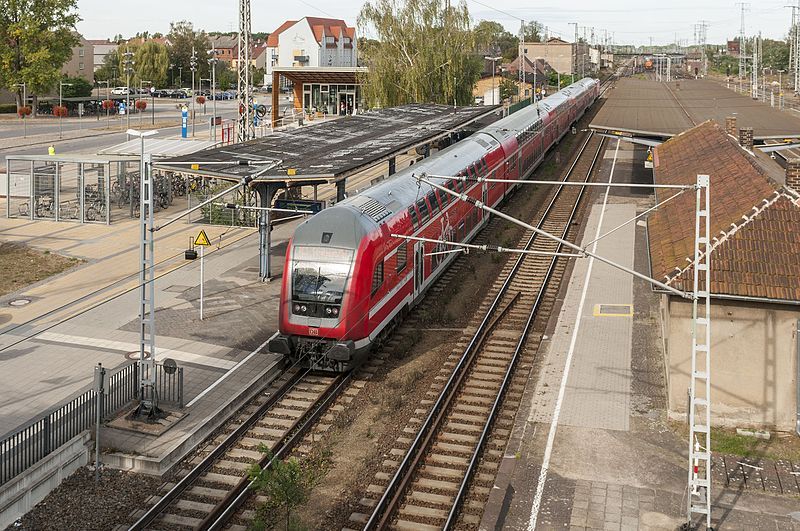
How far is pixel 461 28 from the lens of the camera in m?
63.8

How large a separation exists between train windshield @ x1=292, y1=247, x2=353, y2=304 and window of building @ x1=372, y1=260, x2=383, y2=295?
0.96m

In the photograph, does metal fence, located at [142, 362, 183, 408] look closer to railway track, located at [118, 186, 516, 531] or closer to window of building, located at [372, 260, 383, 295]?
railway track, located at [118, 186, 516, 531]

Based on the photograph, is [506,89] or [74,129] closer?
[74,129]

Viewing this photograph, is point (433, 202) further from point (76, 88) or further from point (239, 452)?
point (76, 88)

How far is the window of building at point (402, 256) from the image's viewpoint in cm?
2211

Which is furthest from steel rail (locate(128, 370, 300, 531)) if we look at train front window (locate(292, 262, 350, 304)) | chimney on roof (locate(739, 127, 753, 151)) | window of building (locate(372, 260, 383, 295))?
chimney on roof (locate(739, 127, 753, 151))

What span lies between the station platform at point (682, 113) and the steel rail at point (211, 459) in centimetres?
2778

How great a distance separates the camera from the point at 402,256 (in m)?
22.4

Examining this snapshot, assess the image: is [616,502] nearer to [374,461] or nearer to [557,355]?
[374,461]

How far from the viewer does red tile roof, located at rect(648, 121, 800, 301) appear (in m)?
17.3

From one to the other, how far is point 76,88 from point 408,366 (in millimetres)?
90945

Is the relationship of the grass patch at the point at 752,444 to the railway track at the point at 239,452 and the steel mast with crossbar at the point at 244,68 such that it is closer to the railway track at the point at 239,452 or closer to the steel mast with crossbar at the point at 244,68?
the railway track at the point at 239,452

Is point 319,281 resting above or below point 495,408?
above

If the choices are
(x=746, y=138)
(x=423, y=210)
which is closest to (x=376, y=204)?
(x=423, y=210)
